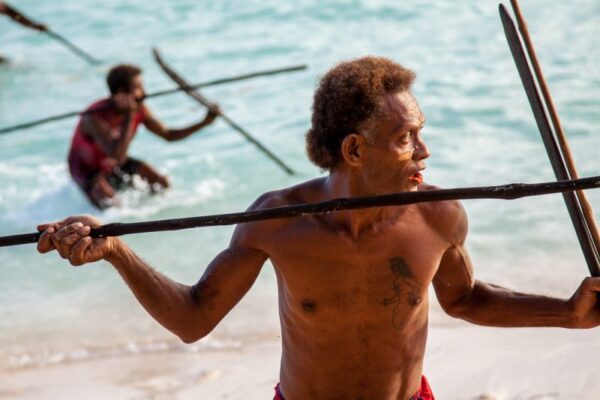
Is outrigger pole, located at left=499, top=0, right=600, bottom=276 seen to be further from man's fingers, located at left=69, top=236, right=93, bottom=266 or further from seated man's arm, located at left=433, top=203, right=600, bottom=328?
man's fingers, located at left=69, top=236, right=93, bottom=266

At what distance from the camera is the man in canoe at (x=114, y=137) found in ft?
24.1

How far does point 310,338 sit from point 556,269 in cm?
336

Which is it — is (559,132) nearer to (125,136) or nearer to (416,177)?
(416,177)

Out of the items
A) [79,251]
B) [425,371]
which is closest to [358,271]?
[79,251]

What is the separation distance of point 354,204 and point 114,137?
545cm

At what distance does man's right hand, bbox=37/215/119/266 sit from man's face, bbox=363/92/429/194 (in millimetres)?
706

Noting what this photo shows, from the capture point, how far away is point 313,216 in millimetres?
2773

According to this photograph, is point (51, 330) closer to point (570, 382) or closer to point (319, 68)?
point (570, 382)

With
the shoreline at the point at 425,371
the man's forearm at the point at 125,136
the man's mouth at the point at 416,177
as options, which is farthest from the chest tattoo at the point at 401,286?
the man's forearm at the point at 125,136

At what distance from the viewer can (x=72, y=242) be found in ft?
7.87

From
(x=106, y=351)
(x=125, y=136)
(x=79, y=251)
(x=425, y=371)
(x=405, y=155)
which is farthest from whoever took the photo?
(x=125, y=136)

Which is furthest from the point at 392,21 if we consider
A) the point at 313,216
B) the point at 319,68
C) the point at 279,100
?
the point at 313,216

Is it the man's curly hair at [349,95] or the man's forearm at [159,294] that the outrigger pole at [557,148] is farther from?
the man's forearm at [159,294]

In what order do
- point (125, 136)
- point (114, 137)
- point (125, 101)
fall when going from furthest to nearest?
point (114, 137)
point (125, 136)
point (125, 101)
